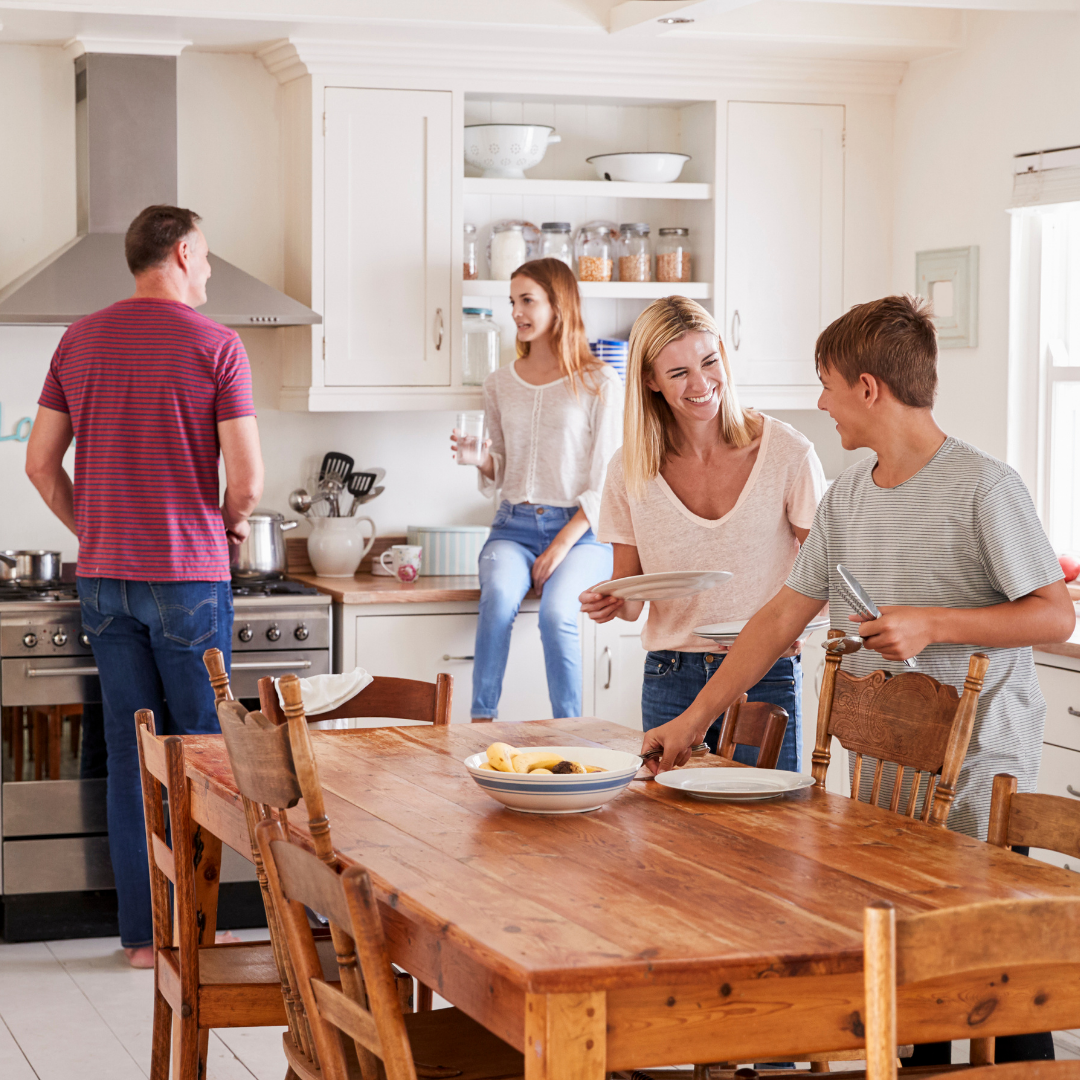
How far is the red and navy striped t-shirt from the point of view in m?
3.38

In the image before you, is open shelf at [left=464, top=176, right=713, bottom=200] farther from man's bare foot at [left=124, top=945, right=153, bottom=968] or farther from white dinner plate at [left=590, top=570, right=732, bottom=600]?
man's bare foot at [left=124, top=945, right=153, bottom=968]

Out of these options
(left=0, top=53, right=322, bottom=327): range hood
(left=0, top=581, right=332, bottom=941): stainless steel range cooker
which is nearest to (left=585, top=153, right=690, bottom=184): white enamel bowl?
(left=0, top=53, right=322, bottom=327): range hood

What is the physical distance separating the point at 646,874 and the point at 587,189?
10.1 feet

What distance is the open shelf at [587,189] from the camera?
4301mm

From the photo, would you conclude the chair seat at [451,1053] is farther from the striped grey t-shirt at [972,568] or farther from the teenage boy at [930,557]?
the striped grey t-shirt at [972,568]

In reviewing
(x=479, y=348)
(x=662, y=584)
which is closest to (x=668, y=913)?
(x=662, y=584)

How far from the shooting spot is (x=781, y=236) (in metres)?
4.45

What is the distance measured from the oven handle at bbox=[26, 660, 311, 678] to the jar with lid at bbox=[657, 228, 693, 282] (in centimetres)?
166

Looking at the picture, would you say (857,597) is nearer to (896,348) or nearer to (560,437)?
(896,348)

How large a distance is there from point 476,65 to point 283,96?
0.62 meters

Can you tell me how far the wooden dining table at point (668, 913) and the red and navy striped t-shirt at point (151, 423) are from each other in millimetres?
1414

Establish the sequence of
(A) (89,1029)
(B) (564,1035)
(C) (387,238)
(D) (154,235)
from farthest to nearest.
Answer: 1. (C) (387,238)
2. (D) (154,235)
3. (A) (89,1029)
4. (B) (564,1035)

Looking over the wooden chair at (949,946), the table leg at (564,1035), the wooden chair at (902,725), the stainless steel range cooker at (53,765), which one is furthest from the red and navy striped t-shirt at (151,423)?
the wooden chair at (949,946)

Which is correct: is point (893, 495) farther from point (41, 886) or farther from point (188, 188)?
point (188, 188)
